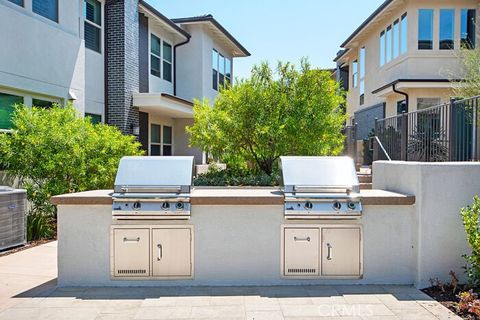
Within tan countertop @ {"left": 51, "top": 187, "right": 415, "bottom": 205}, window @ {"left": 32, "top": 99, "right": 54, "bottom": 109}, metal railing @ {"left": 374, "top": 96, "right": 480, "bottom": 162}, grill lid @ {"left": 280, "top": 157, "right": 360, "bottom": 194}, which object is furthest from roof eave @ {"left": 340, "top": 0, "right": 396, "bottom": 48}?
tan countertop @ {"left": 51, "top": 187, "right": 415, "bottom": 205}

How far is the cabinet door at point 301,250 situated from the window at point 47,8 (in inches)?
336

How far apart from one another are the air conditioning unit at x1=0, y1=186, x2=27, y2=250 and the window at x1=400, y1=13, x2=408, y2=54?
45.2 feet

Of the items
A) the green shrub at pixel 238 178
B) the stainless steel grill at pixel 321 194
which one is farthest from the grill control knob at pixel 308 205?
the green shrub at pixel 238 178

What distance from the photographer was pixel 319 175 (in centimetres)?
519

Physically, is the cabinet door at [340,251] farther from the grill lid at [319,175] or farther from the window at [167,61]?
the window at [167,61]

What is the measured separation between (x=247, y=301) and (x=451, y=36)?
14.5 meters

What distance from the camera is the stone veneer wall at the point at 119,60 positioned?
13703 millimetres

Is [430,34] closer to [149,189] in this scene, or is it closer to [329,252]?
[329,252]

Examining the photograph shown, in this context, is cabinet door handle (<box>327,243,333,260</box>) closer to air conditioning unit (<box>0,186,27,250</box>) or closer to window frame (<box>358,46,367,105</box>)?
air conditioning unit (<box>0,186,27,250</box>)

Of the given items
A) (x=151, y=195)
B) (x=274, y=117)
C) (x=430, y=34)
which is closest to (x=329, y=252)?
(x=151, y=195)

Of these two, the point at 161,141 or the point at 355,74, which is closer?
the point at 161,141

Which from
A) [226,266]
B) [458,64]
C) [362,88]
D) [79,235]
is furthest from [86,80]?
[362,88]

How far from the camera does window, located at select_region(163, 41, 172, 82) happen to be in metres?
18.1

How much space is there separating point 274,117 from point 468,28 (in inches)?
386
